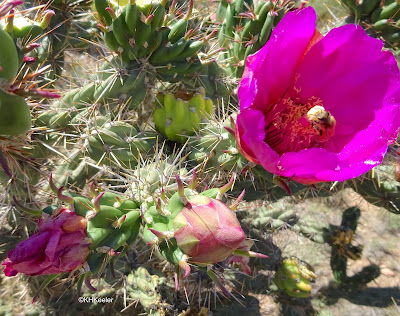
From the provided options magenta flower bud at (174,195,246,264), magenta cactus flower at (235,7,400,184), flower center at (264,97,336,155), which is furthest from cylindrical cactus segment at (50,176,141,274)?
flower center at (264,97,336,155)

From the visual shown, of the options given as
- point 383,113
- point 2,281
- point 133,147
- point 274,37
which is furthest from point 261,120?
point 2,281

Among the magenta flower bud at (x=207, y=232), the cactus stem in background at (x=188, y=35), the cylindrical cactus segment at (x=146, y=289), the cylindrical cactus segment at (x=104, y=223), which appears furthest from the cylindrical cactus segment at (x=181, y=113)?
the cylindrical cactus segment at (x=146, y=289)

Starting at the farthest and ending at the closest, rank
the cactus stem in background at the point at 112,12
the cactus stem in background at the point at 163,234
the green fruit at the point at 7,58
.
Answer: the cactus stem in background at the point at 112,12, the cactus stem in background at the point at 163,234, the green fruit at the point at 7,58

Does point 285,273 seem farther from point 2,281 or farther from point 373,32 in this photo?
point 2,281

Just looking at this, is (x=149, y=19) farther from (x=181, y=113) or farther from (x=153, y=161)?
(x=153, y=161)

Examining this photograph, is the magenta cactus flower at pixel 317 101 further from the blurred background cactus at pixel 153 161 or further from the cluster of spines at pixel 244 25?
the cluster of spines at pixel 244 25

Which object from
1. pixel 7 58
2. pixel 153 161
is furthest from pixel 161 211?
pixel 7 58
